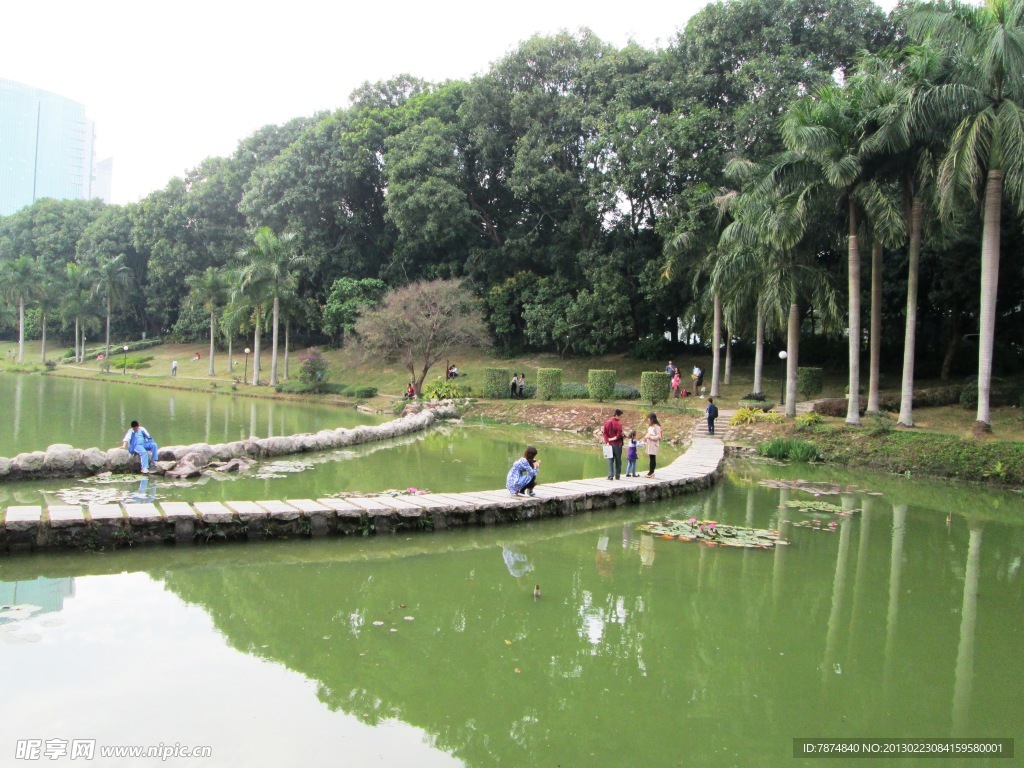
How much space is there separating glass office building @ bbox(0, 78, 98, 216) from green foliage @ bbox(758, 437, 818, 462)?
194 meters

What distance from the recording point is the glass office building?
180 m

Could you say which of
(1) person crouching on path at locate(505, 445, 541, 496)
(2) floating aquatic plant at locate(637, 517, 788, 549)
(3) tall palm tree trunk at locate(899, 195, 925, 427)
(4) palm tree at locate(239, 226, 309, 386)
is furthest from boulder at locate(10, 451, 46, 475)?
(4) palm tree at locate(239, 226, 309, 386)

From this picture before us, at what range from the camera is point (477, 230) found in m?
49.8

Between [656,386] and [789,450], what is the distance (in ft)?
30.3

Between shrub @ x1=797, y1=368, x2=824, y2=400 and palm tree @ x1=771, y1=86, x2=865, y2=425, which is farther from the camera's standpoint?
shrub @ x1=797, y1=368, x2=824, y2=400

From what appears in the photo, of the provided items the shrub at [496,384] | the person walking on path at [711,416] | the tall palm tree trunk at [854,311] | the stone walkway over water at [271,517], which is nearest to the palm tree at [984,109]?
the tall palm tree trunk at [854,311]

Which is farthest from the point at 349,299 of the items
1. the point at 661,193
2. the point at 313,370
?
the point at 661,193

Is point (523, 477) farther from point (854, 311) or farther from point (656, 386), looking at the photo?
point (656, 386)

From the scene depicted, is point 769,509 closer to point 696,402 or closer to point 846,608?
point 846,608

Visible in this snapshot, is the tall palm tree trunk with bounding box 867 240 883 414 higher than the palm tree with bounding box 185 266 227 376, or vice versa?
the palm tree with bounding box 185 266 227 376

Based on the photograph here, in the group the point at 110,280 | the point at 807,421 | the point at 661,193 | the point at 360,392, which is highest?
the point at 661,193

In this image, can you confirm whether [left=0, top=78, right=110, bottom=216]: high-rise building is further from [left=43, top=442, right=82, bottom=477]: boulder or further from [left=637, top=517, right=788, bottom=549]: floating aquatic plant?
[left=637, top=517, right=788, bottom=549]: floating aquatic plant

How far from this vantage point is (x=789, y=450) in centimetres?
2273

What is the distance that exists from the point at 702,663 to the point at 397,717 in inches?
115
